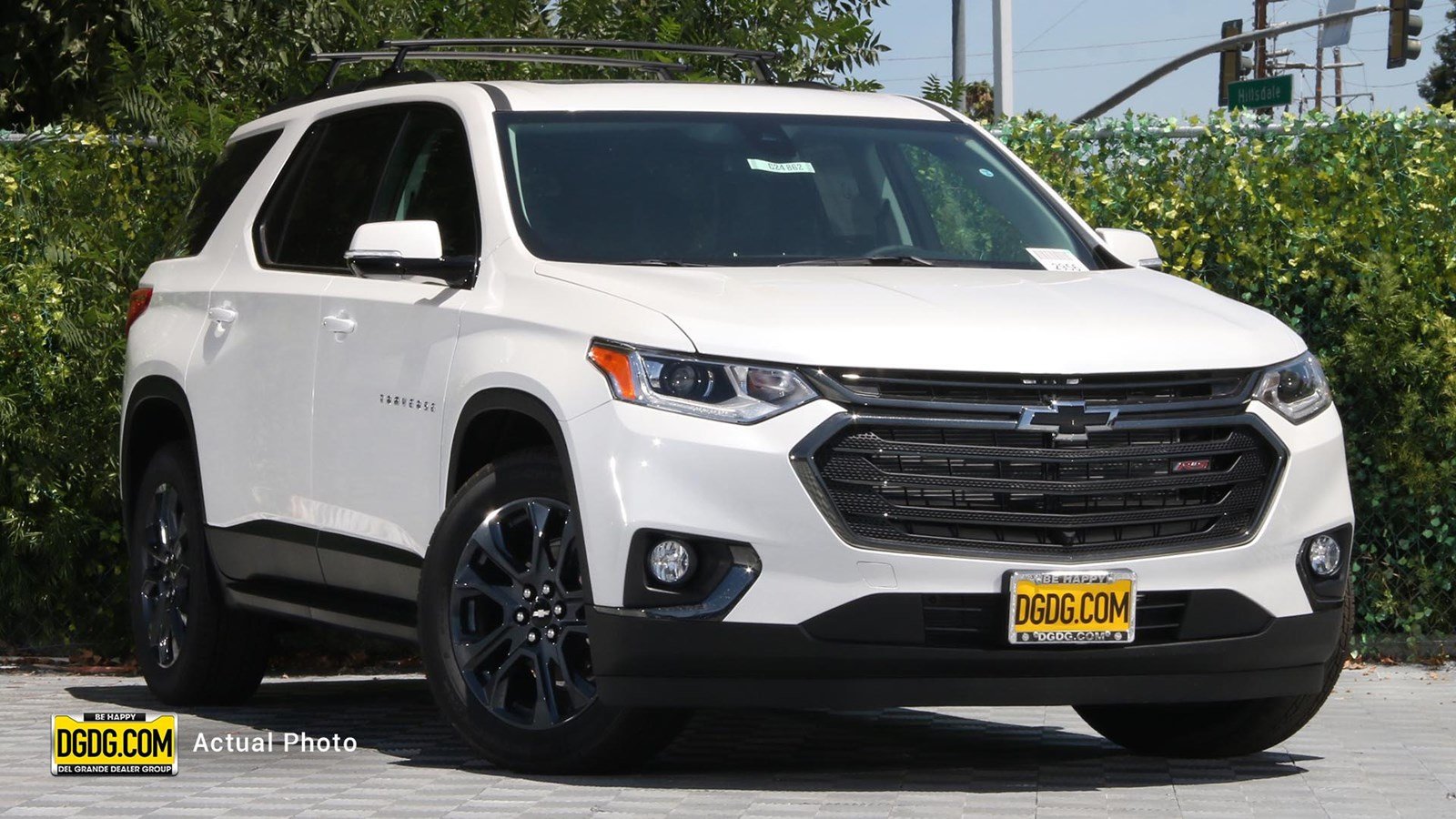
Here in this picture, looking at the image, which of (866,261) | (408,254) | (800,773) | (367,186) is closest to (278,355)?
(367,186)

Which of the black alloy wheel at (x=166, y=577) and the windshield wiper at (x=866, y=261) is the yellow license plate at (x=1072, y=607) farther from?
the black alloy wheel at (x=166, y=577)

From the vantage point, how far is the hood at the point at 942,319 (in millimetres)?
6000

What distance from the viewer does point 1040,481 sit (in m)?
6.06

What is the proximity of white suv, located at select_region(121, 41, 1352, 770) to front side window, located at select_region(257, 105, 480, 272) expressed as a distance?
0.07 feet

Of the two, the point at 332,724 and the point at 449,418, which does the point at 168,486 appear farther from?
the point at 449,418

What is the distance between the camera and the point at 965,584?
19.7ft

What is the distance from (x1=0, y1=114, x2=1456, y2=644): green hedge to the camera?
10.2m

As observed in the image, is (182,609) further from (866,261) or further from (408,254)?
(866,261)

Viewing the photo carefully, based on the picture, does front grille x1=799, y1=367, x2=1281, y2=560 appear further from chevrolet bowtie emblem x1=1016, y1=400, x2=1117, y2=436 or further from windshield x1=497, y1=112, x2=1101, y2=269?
windshield x1=497, y1=112, x2=1101, y2=269

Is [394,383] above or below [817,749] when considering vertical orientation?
above

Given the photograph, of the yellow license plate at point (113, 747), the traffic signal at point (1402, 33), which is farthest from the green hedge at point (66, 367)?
the traffic signal at point (1402, 33)

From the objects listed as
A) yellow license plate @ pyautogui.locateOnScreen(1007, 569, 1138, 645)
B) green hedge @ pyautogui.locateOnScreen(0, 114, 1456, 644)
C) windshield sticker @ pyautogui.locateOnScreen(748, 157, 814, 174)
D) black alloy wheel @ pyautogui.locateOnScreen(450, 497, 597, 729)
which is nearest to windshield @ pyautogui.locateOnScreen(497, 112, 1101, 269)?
windshield sticker @ pyautogui.locateOnScreen(748, 157, 814, 174)

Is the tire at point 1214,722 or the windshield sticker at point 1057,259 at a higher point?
the windshield sticker at point 1057,259

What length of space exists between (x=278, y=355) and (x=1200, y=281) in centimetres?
443
